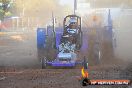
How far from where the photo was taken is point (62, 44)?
1745cm

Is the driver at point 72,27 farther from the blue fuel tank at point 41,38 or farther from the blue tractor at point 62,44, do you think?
the blue fuel tank at point 41,38

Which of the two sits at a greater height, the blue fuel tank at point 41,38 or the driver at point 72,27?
the driver at point 72,27

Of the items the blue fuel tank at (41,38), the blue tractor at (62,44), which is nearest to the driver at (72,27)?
the blue tractor at (62,44)

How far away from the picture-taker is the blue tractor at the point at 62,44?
1650 cm

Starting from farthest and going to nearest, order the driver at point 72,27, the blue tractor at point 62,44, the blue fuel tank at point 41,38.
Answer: the blue fuel tank at point 41,38 < the driver at point 72,27 < the blue tractor at point 62,44

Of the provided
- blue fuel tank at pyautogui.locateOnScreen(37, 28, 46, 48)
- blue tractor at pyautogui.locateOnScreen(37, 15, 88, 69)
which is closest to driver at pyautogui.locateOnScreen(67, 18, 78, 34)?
blue tractor at pyautogui.locateOnScreen(37, 15, 88, 69)

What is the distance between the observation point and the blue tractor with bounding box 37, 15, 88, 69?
16500 millimetres

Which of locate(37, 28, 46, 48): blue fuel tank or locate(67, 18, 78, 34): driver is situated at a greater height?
locate(67, 18, 78, 34): driver

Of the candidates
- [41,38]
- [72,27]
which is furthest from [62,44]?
[41,38]

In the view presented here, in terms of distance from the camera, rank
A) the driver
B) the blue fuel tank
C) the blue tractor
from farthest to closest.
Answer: the blue fuel tank, the driver, the blue tractor

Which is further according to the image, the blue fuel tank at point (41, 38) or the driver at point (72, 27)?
the blue fuel tank at point (41, 38)

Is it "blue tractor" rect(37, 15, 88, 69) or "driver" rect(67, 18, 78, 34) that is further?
"driver" rect(67, 18, 78, 34)

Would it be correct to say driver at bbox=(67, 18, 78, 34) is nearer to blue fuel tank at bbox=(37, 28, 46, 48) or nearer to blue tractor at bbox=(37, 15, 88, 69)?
blue tractor at bbox=(37, 15, 88, 69)

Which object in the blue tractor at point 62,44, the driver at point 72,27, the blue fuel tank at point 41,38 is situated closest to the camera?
the blue tractor at point 62,44
